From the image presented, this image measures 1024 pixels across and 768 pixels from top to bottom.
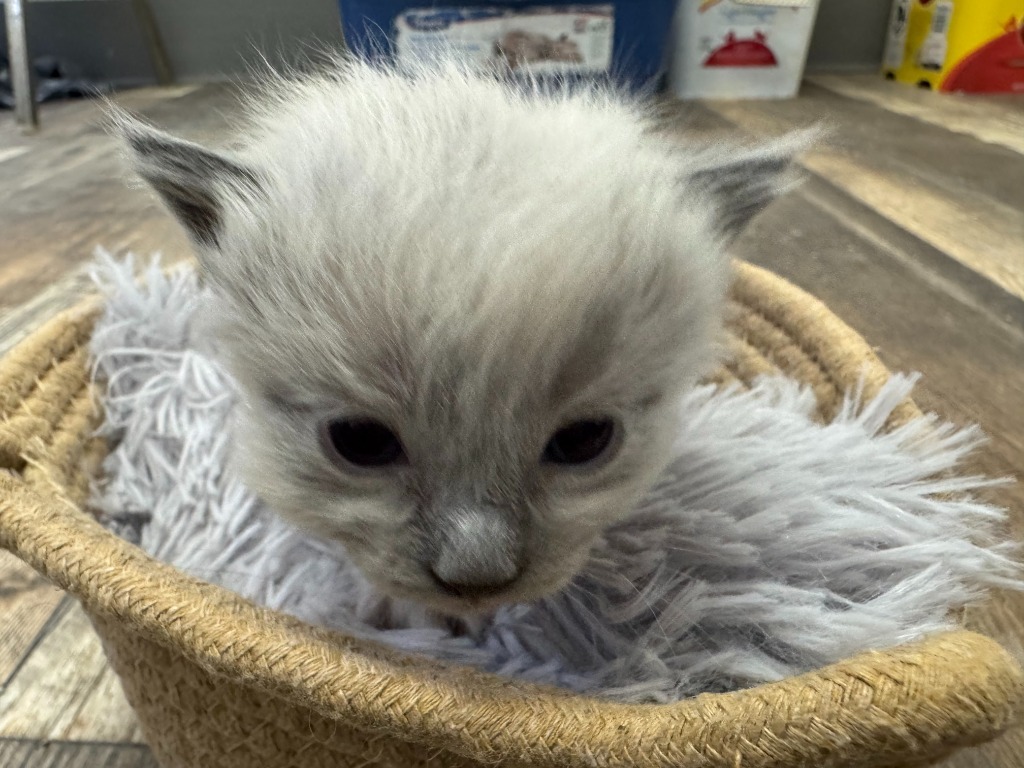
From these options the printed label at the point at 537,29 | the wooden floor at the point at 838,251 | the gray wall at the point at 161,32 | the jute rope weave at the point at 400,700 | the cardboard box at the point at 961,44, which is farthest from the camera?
the gray wall at the point at 161,32

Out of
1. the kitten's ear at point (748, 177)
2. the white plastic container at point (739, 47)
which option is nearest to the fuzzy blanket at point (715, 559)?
the kitten's ear at point (748, 177)

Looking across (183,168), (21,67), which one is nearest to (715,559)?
(183,168)

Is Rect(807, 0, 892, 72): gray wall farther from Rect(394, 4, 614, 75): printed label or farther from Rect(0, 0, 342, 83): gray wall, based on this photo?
Rect(0, 0, 342, 83): gray wall

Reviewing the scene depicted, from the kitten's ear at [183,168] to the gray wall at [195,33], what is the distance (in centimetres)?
273

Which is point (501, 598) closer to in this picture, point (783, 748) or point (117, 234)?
point (783, 748)

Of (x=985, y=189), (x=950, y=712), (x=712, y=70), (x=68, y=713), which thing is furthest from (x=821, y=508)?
(x=712, y=70)

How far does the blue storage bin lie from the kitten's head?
171cm

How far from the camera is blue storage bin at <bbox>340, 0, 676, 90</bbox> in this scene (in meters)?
2.32

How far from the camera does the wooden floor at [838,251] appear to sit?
0.89 metres

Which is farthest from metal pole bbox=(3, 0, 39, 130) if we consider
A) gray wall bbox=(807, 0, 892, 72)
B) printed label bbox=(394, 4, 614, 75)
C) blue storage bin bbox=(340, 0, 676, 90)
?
gray wall bbox=(807, 0, 892, 72)

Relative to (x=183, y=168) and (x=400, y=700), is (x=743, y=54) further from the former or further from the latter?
(x=400, y=700)

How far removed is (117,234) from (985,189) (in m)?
1.96

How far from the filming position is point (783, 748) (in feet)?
1.55

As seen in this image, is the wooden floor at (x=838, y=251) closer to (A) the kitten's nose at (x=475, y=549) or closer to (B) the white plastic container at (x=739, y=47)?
(B) the white plastic container at (x=739, y=47)
